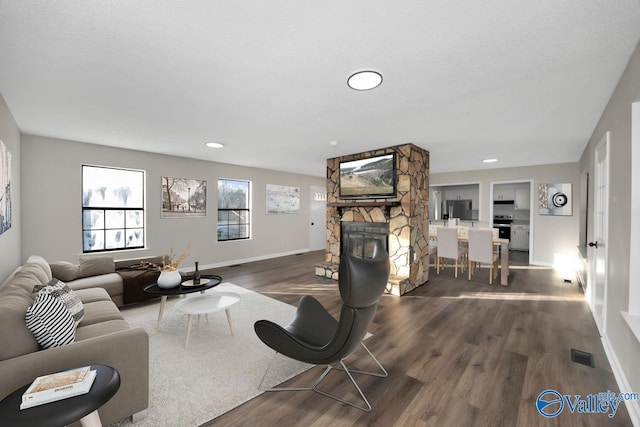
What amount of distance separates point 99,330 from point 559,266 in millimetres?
7799

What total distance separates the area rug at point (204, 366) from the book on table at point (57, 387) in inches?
25.8

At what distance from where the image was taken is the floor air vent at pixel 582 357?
228 cm

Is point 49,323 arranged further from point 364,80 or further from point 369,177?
point 369,177

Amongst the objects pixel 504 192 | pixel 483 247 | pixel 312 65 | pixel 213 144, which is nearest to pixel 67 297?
pixel 312 65

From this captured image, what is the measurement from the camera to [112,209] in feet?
15.5

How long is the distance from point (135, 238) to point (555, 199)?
859cm

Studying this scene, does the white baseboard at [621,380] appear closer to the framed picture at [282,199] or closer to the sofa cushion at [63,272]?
the sofa cushion at [63,272]

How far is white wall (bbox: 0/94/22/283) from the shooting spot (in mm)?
2648

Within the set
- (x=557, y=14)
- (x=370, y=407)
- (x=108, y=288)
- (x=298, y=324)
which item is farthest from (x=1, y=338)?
(x=557, y=14)

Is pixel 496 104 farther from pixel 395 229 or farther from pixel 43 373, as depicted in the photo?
pixel 43 373

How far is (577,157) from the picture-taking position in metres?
5.24

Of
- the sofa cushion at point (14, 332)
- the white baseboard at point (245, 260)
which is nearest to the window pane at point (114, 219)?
the white baseboard at point (245, 260)

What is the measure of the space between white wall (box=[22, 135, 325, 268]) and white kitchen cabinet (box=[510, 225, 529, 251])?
21.4 ft

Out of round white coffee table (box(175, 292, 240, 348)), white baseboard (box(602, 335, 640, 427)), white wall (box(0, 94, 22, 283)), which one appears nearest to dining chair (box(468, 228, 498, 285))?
white baseboard (box(602, 335, 640, 427))
